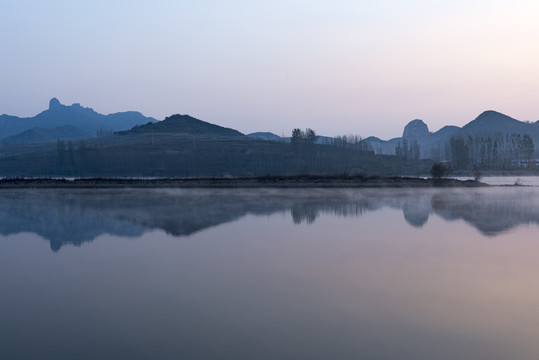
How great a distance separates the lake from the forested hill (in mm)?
142310

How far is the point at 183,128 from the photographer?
16725 centimetres

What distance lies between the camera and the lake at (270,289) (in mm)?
6367

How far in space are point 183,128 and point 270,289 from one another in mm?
163109

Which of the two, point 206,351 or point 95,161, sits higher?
point 95,161

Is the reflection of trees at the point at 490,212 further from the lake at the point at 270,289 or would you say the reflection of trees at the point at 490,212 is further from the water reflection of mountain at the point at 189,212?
the lake at the point at 270,289

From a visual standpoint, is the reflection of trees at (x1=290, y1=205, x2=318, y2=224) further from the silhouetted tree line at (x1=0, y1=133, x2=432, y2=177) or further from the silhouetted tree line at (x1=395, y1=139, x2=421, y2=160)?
the silhouetted tree line at (x1=395, y1=139, x2=421, y2=160)

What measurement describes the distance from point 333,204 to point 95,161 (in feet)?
259

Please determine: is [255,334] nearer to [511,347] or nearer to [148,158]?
[511,347]

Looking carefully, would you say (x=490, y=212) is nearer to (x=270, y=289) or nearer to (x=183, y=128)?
(x=270, y=289)

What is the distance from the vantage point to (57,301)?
839cm

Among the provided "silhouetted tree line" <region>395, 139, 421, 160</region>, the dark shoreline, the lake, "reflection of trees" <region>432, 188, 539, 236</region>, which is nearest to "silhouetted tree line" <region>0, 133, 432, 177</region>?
"silhouetted tree line" <region>395, 139, 421, 160</region>

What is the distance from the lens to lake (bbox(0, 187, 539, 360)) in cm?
637

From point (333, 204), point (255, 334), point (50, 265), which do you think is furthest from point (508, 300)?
point (333, 204)

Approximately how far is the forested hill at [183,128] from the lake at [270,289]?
14231cm
